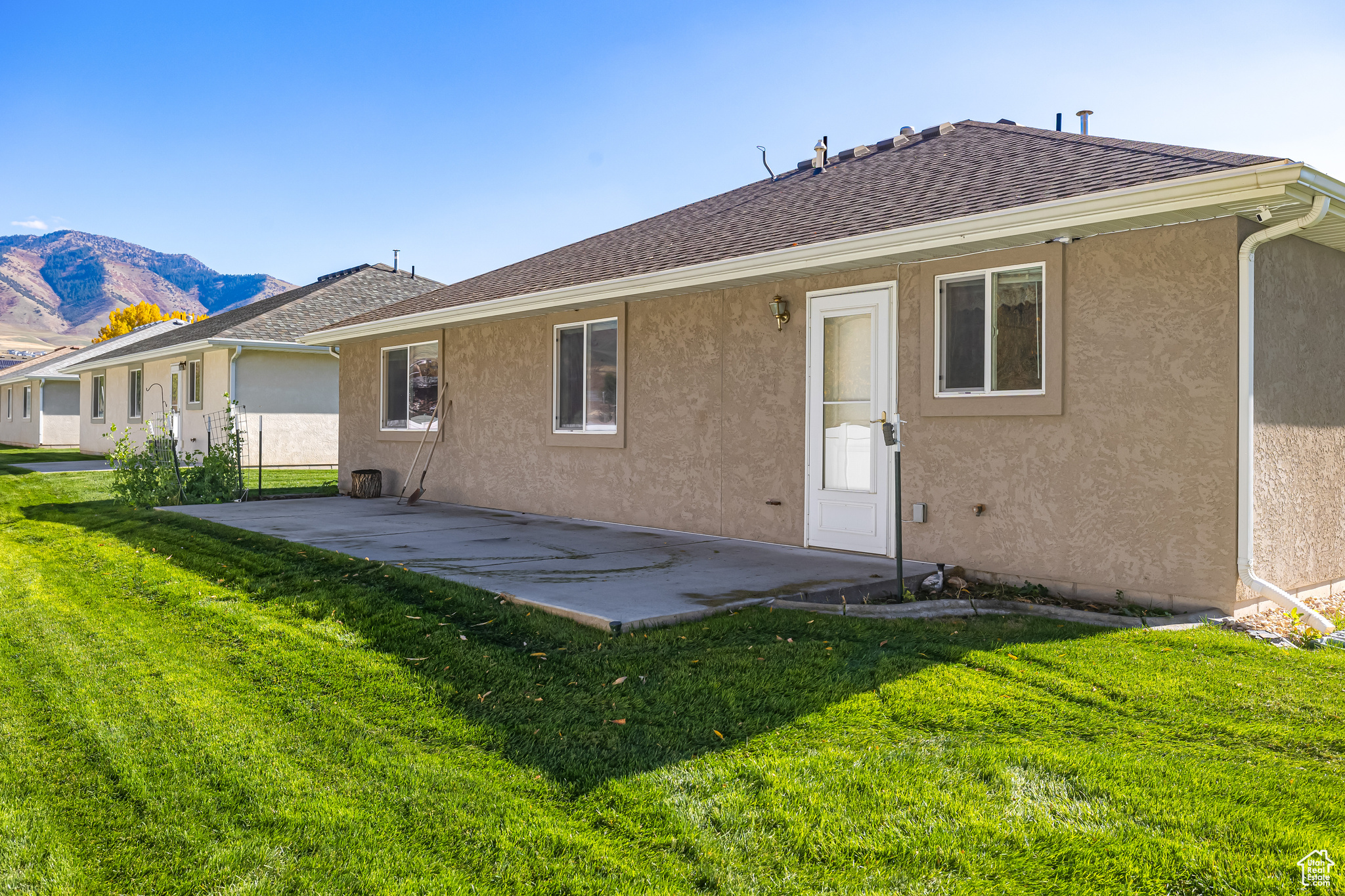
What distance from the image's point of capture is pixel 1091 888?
2.50 meters

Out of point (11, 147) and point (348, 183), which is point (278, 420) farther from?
point (11, 147)

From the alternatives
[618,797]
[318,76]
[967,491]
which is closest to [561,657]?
[618,797]

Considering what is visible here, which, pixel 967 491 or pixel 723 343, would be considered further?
pixel 723 343

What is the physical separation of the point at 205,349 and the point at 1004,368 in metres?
19.1

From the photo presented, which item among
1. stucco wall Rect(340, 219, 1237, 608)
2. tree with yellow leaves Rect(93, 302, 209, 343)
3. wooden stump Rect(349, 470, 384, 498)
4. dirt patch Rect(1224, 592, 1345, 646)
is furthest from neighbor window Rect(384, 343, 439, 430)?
tree with yellow leaves Rect(93, 302, 209, 343)

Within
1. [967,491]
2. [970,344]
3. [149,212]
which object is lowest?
[967,491]

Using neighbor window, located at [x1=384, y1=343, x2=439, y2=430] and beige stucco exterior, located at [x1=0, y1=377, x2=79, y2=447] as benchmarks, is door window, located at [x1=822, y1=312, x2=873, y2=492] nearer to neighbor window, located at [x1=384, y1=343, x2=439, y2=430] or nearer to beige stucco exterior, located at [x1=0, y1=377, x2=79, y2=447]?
neighbor window, located at [x1=384, y1=343, x2=439, y2=430]

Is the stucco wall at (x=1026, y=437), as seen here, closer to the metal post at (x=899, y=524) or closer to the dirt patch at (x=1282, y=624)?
the dirt patch at (x=1282, y=624)

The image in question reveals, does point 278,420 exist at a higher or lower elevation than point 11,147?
lower

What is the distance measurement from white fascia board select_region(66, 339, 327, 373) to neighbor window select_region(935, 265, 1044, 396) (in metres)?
13.6

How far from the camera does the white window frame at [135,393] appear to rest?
974 inches

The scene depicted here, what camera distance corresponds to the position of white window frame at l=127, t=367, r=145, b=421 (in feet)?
81.1

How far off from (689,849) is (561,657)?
2.01 m

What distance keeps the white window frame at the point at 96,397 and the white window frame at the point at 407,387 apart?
18.9m
